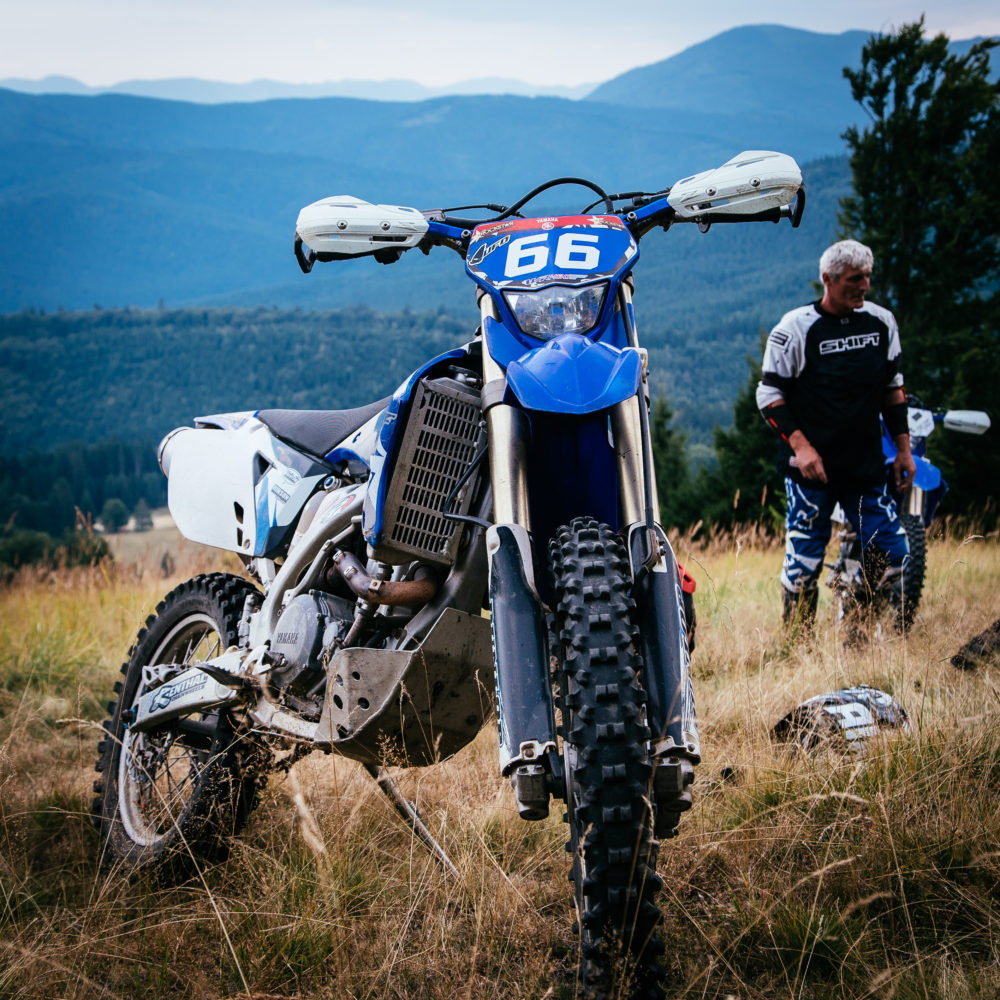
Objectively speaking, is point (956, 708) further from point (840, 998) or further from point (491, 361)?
point (491, 361)

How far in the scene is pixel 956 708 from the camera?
3422mm

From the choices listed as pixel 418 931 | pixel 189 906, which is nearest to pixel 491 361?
pixel 418 931

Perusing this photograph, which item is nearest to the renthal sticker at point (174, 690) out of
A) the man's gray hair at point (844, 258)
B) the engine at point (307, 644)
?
the engine at point (307, 644)

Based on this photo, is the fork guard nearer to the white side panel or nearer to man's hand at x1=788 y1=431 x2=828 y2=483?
the white side panel

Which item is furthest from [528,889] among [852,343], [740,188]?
[852,343]

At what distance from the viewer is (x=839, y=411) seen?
17.2ft

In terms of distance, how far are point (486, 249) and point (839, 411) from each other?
10.8 ft

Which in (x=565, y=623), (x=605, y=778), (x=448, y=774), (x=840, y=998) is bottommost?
(x=448, y=774)

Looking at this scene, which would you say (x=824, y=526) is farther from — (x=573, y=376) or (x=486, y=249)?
(x=573, y=376)

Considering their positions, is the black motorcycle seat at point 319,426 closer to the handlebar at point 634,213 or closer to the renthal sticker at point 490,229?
the handlebar at point 634,213

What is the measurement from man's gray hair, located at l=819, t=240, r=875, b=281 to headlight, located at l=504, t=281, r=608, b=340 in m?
3.13

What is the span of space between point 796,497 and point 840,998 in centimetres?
357

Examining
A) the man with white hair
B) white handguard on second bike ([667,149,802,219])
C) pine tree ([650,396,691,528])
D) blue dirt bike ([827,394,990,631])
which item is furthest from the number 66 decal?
Result: pine tree ([650,396,691,528])

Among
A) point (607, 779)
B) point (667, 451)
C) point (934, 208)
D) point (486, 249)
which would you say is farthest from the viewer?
point (667, 451)
